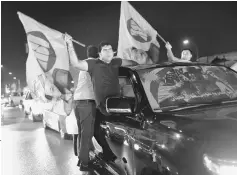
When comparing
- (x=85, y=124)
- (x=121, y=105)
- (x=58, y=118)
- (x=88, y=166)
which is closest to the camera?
(x=121, y=105)

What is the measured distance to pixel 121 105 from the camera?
2805 millimetres

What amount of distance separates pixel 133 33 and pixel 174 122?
595 cm

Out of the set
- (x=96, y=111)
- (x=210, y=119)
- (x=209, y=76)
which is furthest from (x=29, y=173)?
(x=210, y=119)

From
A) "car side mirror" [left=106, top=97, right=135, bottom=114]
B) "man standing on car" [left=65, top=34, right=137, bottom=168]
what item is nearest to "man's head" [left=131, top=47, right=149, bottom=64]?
"man standing on car" [left=65, top=34, right=137, bottom=168]

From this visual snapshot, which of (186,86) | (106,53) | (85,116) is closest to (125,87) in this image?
(106,53)

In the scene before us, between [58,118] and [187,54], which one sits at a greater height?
[187,54]

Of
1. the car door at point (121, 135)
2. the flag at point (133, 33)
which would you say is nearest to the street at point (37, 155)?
the car door at point (121, 135)

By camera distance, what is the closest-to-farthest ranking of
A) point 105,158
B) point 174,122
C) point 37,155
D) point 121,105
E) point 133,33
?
point 174,122, point 121,105, point 105,158, point 37,155, point 133,33

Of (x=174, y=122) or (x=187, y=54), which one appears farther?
(x=187, y=54)

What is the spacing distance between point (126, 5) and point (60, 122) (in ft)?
12.9

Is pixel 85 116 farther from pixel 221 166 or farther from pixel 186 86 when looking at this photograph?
pixel 221 166

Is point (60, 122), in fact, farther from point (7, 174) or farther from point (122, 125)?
point (122, 125)

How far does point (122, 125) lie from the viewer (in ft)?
9.68

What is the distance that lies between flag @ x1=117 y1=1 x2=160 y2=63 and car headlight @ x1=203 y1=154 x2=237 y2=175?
6.11m
